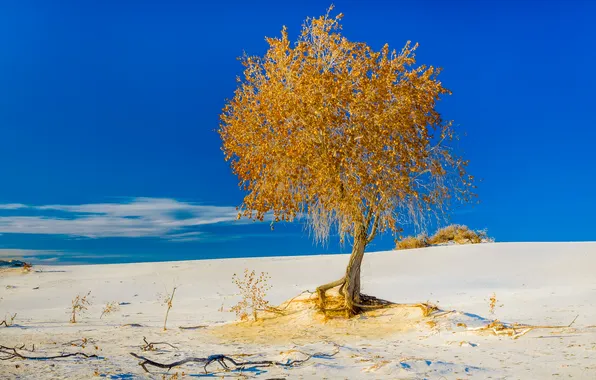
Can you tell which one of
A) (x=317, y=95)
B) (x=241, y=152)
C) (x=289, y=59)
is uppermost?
(x=289, y=59)

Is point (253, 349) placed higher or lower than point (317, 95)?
lower

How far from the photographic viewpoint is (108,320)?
16.1 m

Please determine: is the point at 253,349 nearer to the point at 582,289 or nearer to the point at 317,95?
the point at 317,95

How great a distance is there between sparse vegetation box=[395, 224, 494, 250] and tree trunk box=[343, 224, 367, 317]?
1991 cm

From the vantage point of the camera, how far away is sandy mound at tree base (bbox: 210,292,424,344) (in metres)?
11.7

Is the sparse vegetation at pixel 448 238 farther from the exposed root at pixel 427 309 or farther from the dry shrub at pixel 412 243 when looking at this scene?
the exposed root at pixel 427 309

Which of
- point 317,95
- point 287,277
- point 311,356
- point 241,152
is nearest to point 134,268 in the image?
point 287,277

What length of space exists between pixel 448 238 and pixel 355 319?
22.0m

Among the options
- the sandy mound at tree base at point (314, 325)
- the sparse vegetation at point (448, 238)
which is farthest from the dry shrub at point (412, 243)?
the sandy mound at tree base at point (314, 325)

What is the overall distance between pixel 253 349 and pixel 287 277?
1477 cm

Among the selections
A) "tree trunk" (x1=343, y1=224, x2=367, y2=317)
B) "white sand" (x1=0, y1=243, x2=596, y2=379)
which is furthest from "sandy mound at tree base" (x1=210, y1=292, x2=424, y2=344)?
"tree trunk" (x1=343, y1=224, x2=367, y2=317)

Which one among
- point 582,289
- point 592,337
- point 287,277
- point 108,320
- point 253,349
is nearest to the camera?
point 592,337

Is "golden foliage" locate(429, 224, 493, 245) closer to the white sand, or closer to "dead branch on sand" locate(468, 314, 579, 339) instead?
the white sand

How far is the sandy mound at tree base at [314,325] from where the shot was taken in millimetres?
11742
